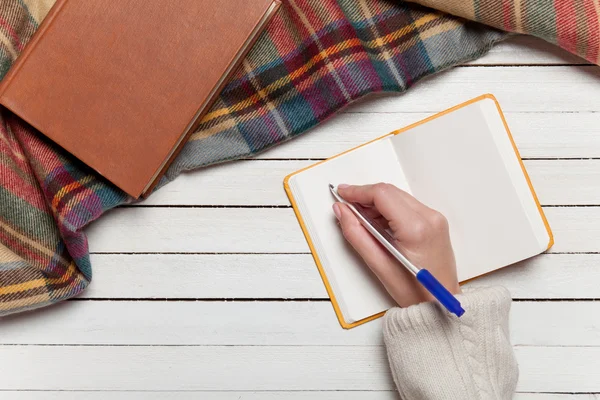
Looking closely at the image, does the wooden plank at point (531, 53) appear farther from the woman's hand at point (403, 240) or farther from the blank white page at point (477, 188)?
the woman's hand at point (403, 240)

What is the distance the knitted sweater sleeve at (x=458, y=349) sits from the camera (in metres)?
0.66

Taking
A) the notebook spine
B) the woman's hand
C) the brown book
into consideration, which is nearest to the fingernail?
the woman's hand

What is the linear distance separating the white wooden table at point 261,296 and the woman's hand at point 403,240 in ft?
0.30

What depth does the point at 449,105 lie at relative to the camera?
756 millimetres

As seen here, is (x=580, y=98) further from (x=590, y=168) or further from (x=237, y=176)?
(x=237, y=176)

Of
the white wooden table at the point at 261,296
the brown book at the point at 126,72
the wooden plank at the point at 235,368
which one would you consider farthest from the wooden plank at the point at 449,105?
the wooden plank at the point at 235,368

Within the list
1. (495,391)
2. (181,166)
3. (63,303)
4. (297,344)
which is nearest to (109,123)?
(181,166)

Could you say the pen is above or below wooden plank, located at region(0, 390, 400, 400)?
above

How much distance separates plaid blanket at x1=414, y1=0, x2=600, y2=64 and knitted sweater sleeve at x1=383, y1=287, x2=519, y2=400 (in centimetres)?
33

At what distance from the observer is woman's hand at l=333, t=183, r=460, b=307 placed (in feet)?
2.17

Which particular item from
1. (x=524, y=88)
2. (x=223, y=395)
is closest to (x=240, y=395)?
(x=223, y=395)

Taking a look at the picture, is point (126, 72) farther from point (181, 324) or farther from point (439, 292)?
point (439, 292)

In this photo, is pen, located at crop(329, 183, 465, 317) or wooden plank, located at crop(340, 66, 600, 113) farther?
wooden plank, located at crop(340, 66, 600, 113)

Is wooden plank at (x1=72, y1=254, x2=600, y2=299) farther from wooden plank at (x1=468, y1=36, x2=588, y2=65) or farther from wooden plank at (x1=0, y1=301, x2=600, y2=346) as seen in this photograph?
wooden plank at (x1=468, y1=36, x2=588, y2=65)
